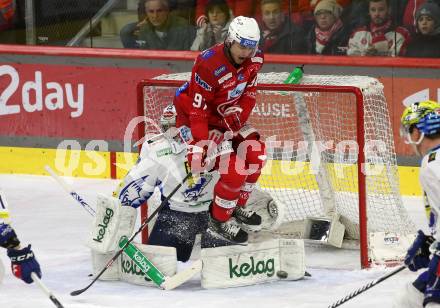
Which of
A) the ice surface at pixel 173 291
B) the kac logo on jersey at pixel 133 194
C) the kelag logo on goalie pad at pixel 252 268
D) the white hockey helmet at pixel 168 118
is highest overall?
the white hockey helmet at pixel 168 118

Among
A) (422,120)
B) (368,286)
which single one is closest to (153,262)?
(368,286)

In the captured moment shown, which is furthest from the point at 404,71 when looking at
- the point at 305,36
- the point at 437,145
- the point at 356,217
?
the point at 437,145

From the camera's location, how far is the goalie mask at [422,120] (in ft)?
16.3

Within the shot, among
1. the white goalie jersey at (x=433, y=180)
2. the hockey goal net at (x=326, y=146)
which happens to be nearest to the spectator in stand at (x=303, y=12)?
the hockey goal net at (x=326, y=146)

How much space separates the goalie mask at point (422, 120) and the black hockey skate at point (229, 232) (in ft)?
6.75

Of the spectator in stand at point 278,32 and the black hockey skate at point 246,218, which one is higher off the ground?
the spectator in stand at point 278,32

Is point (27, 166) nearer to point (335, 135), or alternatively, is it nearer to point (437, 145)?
point (335, 135)

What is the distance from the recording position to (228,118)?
7059 millimetres

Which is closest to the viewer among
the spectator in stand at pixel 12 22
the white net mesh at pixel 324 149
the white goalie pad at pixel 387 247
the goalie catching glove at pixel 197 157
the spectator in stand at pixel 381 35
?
the goalie catching glove at pixel 197 157

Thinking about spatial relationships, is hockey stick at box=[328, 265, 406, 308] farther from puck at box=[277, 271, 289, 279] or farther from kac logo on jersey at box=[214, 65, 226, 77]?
kac logo on jersey at box=[214, 65, 226, 77]

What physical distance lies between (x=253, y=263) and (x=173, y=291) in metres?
0.46

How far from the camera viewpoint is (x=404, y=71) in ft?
29.0

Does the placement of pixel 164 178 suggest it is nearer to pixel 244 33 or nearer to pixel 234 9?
pixel 244 33

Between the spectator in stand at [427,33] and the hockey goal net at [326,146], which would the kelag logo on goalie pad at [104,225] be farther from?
the spectator in stand at [427,33]
